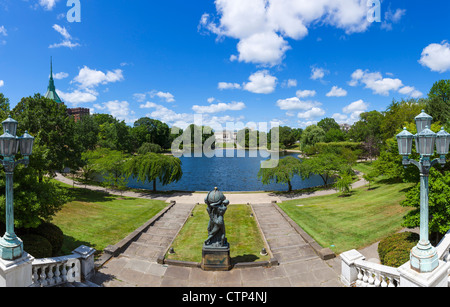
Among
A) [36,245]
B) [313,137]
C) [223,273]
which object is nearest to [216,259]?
[223,273]

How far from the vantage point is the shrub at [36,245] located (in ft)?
28.7

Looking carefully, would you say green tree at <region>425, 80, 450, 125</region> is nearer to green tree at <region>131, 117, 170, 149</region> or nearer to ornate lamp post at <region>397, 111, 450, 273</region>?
ornate lamp post at <region>397, 111, 450, 273</region>

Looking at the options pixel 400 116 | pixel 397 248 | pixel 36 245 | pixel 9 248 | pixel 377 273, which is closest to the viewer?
pixel 9 248

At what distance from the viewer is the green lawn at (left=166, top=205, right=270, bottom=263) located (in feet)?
38.5

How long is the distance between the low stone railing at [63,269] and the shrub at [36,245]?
135 centimetres

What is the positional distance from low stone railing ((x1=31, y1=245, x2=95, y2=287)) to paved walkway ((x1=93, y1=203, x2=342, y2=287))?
0.86 metres

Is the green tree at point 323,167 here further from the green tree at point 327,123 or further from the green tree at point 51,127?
the green tree at point 327,123

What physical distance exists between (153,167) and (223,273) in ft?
66.4

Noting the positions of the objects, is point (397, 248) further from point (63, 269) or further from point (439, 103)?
point (439, 103)

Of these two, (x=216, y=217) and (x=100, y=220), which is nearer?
(x=216, y=217)

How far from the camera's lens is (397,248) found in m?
9.09

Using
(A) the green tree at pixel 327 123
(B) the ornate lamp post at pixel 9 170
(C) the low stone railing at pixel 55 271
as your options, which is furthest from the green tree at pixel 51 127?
(A) the green tree at pixel 327 123

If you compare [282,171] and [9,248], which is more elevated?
[282,171]
